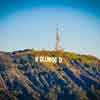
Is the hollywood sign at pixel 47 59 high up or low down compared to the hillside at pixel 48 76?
up

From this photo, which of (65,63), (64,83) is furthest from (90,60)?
(64,83)

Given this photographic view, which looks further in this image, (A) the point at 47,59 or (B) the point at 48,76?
(A) the point at 47,59

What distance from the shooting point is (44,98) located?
114m

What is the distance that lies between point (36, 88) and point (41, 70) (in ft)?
29.3

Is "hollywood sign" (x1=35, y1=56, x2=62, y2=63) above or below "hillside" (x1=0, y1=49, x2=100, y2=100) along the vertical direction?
above

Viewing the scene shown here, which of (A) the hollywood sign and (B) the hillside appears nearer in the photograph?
(B) the hillside

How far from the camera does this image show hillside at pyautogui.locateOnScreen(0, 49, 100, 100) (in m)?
116

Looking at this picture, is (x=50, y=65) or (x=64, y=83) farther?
(x=50, y=65)

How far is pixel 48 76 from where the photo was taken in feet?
422

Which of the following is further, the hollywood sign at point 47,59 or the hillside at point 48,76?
the hollywood sign at point 47,59

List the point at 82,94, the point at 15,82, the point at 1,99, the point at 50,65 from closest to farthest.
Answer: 1. the point at 1,99
2. the point at 82,94
3. the point at 15,82
4. the point at 50,65

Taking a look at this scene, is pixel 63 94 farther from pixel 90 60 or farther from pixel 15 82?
pixel 90 60

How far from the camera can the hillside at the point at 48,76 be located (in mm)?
116125

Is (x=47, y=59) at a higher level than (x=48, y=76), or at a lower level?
higher
